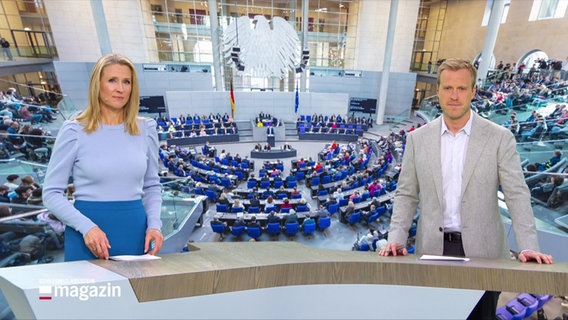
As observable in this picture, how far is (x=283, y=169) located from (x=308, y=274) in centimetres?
1360

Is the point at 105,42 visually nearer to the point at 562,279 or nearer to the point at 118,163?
the point at 118,163

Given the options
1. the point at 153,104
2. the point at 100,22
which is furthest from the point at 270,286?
the point at 100,22

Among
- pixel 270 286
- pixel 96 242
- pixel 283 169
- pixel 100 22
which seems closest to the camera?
pixel 270 286

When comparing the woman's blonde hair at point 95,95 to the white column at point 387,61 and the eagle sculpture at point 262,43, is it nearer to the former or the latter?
the eagle sculpture at point 262,43

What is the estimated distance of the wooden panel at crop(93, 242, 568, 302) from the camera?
83cm

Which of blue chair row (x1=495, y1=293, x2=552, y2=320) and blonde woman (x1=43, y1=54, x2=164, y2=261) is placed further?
blue chair row (x1=495, y1=293, x2=552, y2=320)

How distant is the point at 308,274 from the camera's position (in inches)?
40.4

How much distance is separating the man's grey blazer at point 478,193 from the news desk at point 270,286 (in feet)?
1.99

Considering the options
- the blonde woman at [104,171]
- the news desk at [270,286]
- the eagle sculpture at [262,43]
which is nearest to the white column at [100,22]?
the eagle sculpture at [262,43]

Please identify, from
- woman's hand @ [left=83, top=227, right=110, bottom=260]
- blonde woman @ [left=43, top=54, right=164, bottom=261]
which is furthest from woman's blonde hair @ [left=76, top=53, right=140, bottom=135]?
woman's hand @ [left=83, top=227, right=110, bottom=260]

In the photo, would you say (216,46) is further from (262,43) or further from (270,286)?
(270,286)

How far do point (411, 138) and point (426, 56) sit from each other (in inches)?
1321

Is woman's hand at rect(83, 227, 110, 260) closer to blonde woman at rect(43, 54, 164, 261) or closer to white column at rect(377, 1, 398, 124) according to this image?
blonde woman at rect(43, 54, 164, 261)

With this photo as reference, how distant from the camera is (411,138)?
187 cm
